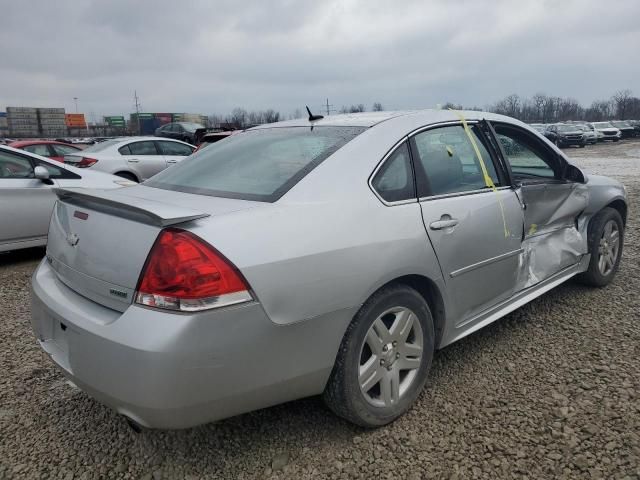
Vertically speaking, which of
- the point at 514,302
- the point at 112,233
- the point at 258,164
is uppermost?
the point at 258,164

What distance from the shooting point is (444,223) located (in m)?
2.57

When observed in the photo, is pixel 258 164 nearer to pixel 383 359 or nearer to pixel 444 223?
pixel 444 223

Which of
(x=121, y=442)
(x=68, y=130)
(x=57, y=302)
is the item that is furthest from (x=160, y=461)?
(x=68, y=130)

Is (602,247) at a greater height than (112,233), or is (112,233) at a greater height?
(112,233)

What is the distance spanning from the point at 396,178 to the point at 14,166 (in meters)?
4.91

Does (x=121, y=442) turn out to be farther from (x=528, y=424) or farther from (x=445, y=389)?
(x=528, y=424)

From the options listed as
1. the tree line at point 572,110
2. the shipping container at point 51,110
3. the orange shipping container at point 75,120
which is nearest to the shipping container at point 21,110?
the shipping container at point 51,110

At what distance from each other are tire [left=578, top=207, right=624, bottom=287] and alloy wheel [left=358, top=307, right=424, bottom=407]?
7.55 ft

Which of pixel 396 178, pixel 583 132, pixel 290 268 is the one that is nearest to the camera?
pixel 290 268

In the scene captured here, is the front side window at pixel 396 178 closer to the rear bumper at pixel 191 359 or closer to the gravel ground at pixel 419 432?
the rear bumper at pixel 191 359

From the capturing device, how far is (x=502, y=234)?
2951 mm

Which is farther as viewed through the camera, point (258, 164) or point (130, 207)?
point (258, 164)

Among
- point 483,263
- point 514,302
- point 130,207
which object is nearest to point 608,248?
point 514,302

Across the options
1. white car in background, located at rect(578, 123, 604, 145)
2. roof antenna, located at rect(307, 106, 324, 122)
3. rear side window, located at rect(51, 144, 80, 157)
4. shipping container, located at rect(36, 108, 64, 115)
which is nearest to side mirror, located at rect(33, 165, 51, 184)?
roof antenna, located at rect(307, 106, 324, 122)
